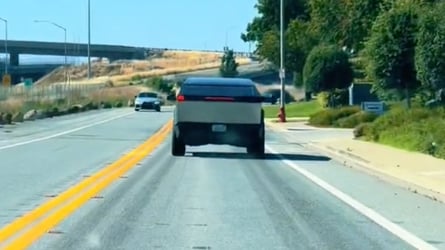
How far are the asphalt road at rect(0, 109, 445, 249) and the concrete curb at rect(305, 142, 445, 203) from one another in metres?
0.25

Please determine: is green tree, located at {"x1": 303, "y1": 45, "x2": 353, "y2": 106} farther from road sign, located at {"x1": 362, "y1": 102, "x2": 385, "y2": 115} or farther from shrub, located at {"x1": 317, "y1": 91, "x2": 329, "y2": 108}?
road sign, located at {"x1": 362, "y1": 102, "x2": 385, "y2": 115}

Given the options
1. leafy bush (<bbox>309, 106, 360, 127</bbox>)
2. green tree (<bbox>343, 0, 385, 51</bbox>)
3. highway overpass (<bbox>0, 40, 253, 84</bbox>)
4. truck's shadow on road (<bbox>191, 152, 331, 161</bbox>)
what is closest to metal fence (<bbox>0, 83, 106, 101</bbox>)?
green tree (<bbox>343, 0, 385, 51</bbox>)

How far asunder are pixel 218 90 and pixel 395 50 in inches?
610

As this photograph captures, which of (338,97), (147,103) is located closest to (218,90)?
(338,97)

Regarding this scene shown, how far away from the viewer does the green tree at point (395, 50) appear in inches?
1645

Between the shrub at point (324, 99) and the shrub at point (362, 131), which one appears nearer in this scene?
the shrub at point (362, 131)

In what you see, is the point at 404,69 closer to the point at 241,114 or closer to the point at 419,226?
the point at 241,114

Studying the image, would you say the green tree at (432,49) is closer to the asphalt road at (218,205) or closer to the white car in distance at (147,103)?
the asphalt road at (218,205)

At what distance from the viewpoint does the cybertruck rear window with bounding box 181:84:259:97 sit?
2802cm

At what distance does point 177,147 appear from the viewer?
28000mm

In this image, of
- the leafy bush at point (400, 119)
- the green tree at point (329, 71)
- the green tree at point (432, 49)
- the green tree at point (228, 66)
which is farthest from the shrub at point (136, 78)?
the leafy bush at point (400, 119)

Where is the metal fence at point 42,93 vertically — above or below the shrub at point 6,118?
above

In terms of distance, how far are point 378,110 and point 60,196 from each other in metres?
32.9

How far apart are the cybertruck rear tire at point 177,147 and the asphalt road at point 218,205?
1.06ft
